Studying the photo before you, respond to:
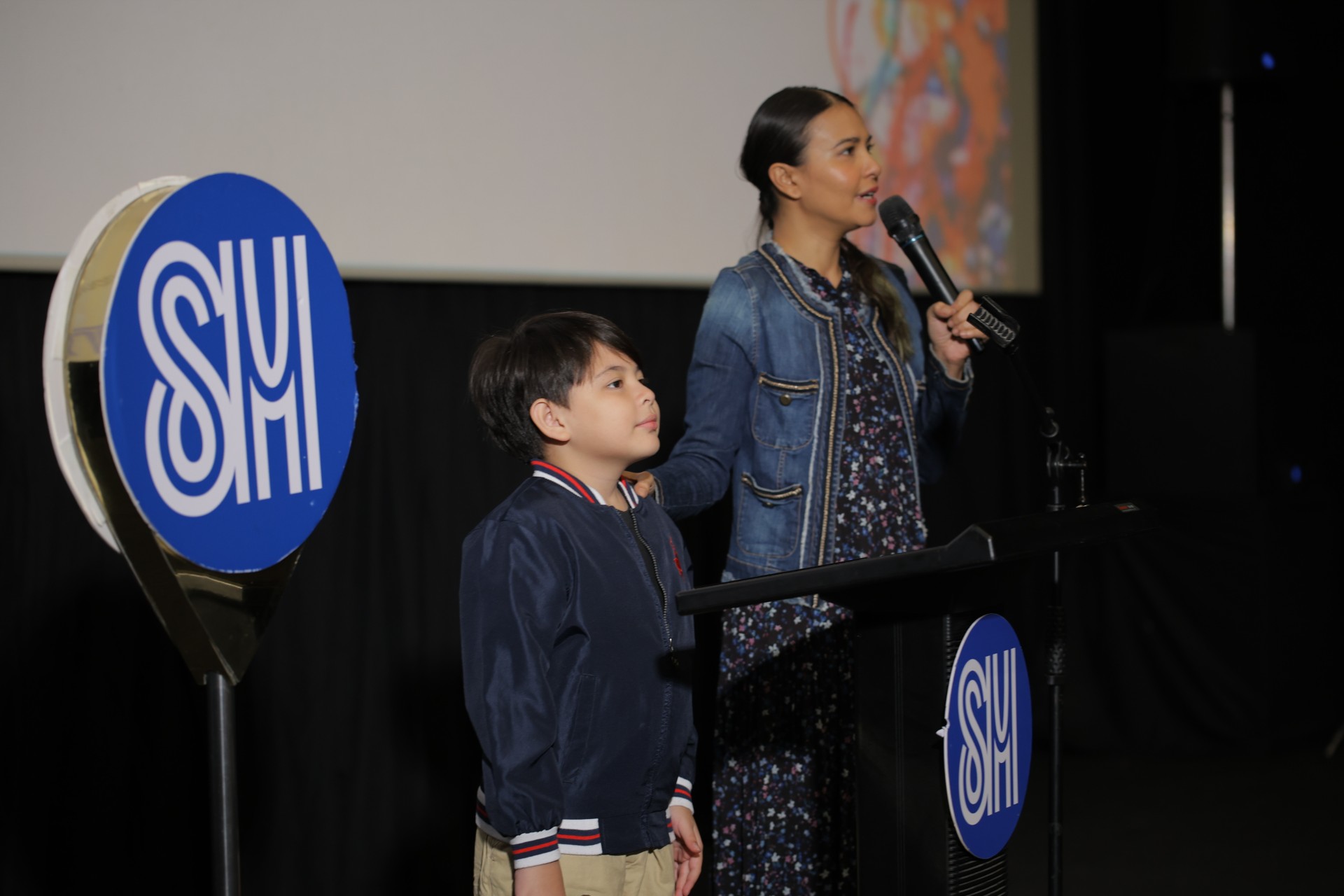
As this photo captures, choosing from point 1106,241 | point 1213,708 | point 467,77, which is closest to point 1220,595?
point 1213,708

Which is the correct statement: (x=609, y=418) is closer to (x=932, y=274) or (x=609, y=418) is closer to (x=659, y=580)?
(x=659, y=580)

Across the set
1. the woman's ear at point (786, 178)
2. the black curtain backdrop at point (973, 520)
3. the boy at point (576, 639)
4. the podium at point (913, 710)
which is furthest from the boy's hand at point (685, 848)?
the black curtain backdrop at point (973, 520)

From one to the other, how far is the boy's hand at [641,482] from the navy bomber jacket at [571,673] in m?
0.11

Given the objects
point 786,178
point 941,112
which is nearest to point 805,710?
point 786,178

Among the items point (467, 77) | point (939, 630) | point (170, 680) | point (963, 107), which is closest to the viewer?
point (939, 630)

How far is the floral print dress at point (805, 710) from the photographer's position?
1899mm

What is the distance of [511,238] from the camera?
2.71m

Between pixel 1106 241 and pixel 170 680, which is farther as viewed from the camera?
pixel 1106 241

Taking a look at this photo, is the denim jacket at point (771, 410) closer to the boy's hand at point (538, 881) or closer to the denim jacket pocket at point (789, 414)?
the denim jacket pocket at point (789, 414)

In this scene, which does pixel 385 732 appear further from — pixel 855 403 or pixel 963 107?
pixel 963 107

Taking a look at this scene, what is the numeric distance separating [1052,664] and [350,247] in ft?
4.97

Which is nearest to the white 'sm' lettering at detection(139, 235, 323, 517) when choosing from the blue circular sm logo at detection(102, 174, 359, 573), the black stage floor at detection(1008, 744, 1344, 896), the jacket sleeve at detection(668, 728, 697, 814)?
the blue circular sm logo at detection(102, 174, 359, 573)

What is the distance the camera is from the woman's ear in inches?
76.3

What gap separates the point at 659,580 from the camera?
145cm
